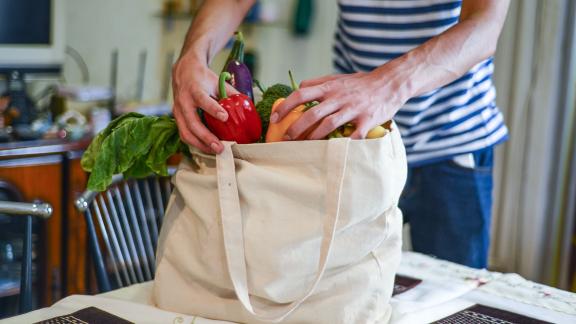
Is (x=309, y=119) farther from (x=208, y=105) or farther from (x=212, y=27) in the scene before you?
(x=212, y=27)

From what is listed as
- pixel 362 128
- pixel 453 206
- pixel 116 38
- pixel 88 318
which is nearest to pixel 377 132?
pixel 362 128

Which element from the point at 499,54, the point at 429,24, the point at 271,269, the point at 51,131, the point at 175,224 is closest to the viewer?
the point at 271,269

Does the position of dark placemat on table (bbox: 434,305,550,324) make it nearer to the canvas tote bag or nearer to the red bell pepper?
the canvas tote bag

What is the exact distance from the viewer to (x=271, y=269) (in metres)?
0.81

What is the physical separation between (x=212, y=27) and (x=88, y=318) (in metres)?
0.57

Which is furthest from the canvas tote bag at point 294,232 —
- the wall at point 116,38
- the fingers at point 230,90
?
the wall at point 116,38

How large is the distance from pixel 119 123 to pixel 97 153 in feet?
0.16

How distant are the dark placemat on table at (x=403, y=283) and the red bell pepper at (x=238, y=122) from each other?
35 cm

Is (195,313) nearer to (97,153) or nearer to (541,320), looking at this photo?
(97,153)

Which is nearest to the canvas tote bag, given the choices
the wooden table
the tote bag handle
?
the tote bag handle

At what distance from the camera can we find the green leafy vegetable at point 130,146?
95 centimetres

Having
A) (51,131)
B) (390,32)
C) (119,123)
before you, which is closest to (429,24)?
(390,32)

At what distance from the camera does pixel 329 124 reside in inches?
33.2

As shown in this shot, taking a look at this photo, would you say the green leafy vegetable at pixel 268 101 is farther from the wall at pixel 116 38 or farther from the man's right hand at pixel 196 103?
the wall at pixel 116 38
